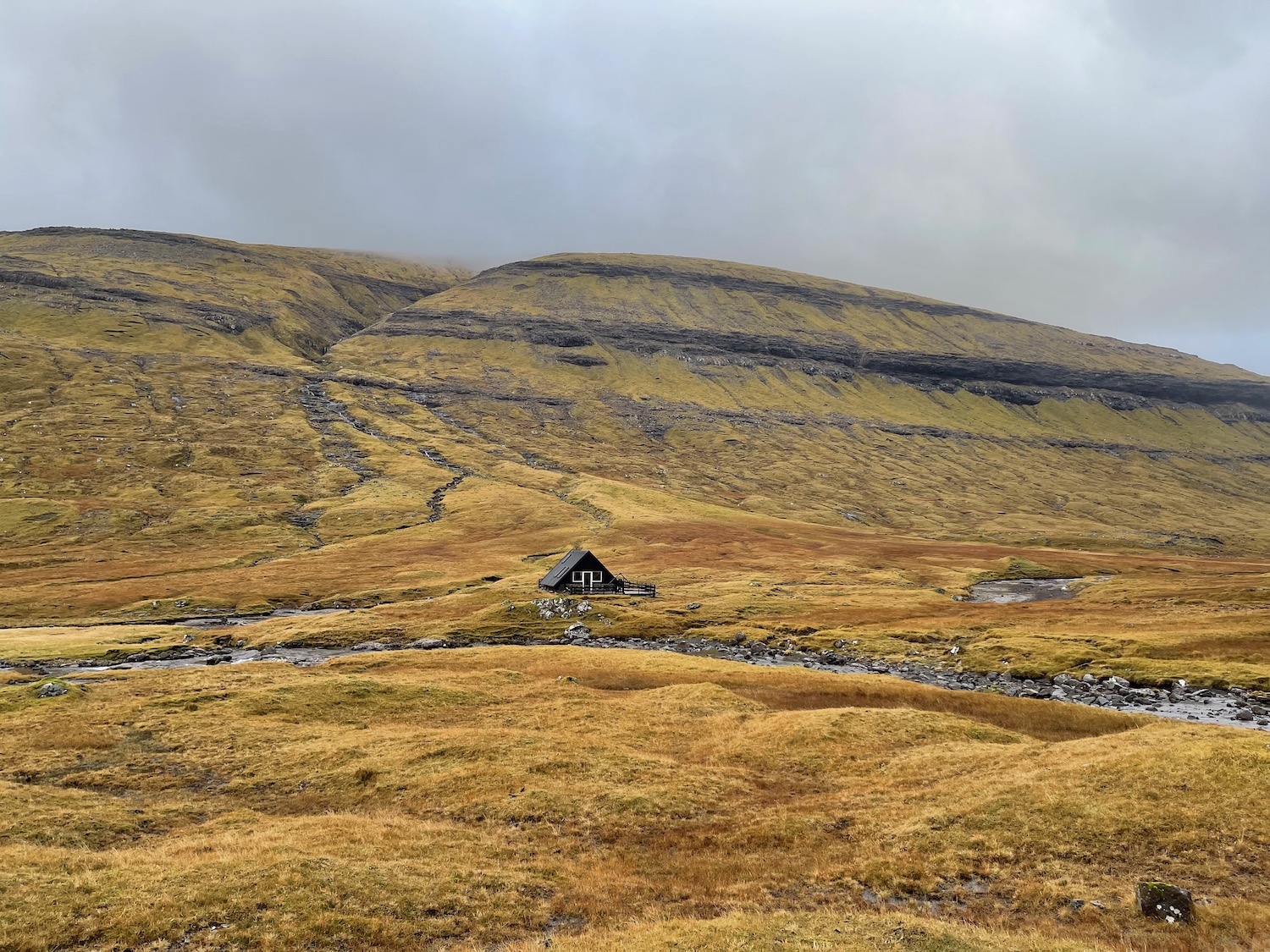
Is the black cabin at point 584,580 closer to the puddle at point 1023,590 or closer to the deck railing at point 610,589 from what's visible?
the deck railing at point 610,589

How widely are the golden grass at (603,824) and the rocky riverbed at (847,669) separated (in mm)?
10195

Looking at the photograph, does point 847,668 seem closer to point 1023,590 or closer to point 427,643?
point 427,643

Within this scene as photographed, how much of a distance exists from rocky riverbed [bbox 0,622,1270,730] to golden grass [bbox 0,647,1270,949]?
33.4ft

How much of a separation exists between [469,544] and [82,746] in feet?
362

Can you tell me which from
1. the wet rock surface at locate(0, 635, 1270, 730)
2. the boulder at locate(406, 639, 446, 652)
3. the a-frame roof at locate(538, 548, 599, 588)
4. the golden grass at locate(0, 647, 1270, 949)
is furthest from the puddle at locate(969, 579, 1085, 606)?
the boulder at locate(406, 639, 446, 652)

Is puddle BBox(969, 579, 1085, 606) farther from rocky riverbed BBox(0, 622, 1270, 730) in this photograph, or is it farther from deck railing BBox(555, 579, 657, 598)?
deck railing BBox(555, 579, 657, 598)

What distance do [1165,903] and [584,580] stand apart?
3543 inches

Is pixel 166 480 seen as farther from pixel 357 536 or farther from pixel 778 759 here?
pixel 778 759

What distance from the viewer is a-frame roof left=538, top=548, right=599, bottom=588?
4048 inches

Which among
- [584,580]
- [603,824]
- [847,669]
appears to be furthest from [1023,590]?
[603,824]

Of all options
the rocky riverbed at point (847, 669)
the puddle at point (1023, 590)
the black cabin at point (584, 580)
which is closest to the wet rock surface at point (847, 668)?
the rocky riverbed at point (847, 669)

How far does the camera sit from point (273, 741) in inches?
1526

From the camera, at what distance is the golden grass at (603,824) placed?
18.9 m

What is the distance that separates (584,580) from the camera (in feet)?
348
